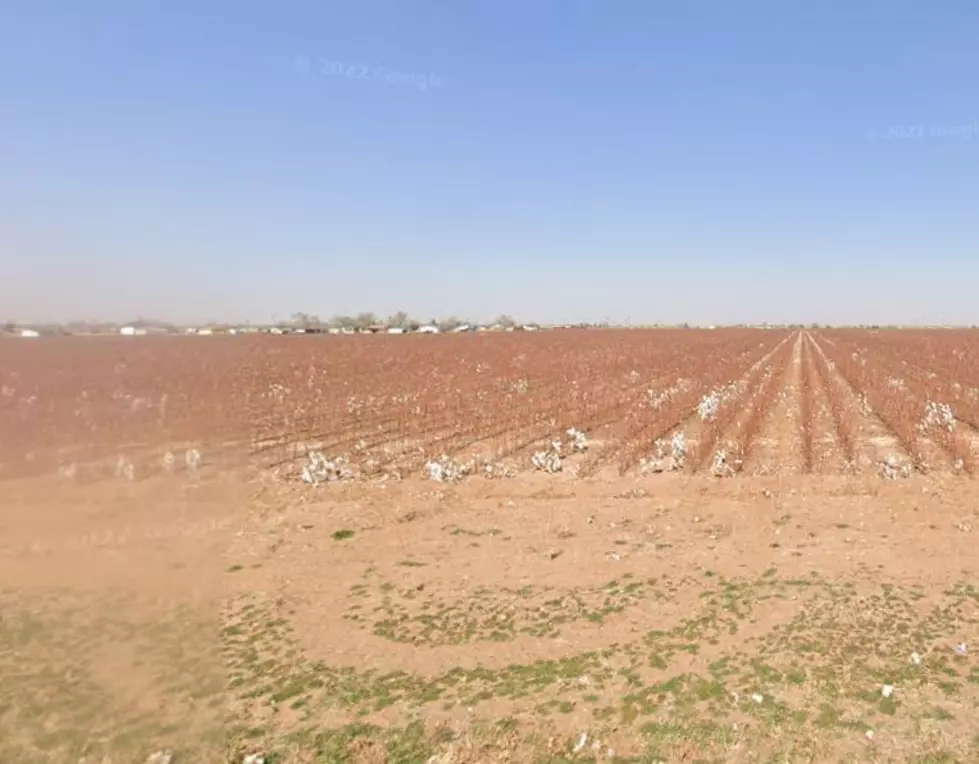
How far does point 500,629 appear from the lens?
614cm

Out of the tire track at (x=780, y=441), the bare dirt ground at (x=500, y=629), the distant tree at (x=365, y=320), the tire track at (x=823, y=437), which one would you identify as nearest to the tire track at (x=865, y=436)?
the tire track at (x=823, y=437)

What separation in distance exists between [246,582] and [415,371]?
25566mm

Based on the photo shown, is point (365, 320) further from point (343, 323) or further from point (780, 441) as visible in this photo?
point (780, 441)

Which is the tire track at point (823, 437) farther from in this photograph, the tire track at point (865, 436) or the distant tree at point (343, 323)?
the distant tree at point (343, 323)

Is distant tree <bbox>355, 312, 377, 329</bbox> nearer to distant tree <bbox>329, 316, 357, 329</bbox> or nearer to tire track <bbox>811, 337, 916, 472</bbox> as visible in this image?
distant tree <bbox>329, 316, 357, 329</bbox>

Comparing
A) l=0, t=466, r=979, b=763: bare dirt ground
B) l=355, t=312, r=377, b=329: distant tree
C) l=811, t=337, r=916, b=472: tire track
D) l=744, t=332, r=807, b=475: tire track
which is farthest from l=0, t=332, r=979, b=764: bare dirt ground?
l=355, t=312, r=377, b=329: distant tree

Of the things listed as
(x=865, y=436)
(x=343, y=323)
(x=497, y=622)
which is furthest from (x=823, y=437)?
(x=343, y=323)

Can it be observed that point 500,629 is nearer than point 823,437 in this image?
Yes

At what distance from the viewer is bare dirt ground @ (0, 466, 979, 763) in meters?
4.52

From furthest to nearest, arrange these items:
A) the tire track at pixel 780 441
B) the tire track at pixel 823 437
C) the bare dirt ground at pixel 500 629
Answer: the tire track at pixel 823 437 < the tire track at pixel 780 441 < the bare dirt ground at pixel 500 629

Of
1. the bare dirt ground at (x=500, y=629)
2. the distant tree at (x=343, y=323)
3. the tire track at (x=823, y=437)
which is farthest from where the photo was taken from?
the distant tree at (x=343, y=323)

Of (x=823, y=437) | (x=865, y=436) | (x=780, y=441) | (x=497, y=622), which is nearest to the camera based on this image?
(x=497, y=622)

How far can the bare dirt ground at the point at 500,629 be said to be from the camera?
4516mm

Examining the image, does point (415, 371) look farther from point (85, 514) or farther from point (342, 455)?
point (85, 514)
